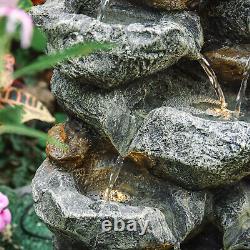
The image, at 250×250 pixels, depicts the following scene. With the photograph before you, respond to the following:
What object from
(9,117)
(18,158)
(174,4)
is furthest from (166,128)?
(18,158)

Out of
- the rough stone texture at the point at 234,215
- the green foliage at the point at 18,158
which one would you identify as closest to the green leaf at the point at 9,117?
the rough stone texture at the point at 234,215

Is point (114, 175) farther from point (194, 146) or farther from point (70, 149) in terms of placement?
point (194, 146)

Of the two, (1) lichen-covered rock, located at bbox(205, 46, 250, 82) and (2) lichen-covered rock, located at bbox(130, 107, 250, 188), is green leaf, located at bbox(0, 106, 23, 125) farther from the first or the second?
(1) lichen-covered rock, located at bbox(205, 46, 250, 82)

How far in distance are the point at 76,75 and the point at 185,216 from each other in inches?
17.1

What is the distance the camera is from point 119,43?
1261mm

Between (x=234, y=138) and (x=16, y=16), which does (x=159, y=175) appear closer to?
(x=234, y=138)

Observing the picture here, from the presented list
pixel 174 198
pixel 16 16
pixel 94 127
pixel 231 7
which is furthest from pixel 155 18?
pixel 16 16

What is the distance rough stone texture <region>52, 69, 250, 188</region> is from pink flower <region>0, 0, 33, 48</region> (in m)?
0.78

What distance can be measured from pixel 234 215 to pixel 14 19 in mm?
1053

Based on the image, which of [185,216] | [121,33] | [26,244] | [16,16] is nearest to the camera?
[16,16]

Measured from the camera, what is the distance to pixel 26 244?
2.08m

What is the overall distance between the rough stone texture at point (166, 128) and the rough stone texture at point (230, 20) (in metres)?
0.16

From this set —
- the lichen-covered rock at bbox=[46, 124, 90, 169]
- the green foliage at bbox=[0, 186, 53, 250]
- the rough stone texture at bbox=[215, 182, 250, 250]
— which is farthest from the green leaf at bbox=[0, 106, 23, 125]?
the green foliage at bbox=[0, 186, 53, 250]

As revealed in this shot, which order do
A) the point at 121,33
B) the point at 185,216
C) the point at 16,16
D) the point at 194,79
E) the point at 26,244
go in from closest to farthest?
1. the point at 16,16
2. the point at 121,33
3. the point at 185,216
4. the point at 194,79
5. the point at 26,244
